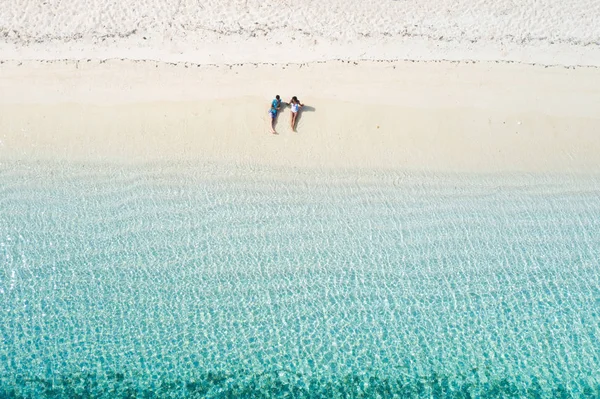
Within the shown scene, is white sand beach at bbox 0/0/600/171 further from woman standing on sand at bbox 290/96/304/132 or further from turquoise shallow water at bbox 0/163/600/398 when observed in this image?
turquoise shallow water at bbox 0/163/600/398

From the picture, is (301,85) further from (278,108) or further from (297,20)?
(297,20)

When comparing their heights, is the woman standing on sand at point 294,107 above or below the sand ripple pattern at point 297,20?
below

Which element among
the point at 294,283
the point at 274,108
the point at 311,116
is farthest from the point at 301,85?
the point at 294,283

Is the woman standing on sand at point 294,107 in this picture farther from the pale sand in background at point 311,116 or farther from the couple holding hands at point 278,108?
the pale sand in background at point 311,116

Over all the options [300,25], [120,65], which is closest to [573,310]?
[300,25]

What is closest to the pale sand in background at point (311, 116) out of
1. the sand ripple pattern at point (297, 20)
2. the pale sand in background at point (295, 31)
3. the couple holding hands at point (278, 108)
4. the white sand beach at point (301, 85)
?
the white sand beach at point (301, 85)

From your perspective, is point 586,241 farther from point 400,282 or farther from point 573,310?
point 400,282
